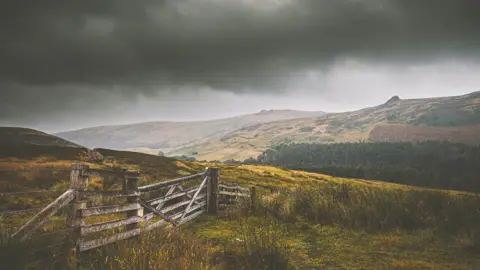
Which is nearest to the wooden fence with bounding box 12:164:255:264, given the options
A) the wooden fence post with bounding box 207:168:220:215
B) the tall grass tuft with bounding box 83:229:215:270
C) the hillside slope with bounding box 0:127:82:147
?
the tall grass tuft with bounding box 83:229:215:270

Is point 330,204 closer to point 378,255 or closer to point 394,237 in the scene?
point 394,237

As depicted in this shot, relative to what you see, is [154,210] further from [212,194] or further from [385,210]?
[385,210]

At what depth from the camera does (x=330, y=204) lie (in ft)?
33.7

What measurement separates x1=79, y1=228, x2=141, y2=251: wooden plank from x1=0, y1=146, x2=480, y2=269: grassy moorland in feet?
0.42

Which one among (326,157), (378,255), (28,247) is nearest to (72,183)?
(28,247)

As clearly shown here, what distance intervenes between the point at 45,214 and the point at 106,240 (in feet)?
3.95

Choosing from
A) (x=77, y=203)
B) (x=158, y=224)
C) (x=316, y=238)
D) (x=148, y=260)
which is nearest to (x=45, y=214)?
(x=77, y=203)

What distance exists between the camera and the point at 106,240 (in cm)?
591

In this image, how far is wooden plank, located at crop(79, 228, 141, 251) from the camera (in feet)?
17.9

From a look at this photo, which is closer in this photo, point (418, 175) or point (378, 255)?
point (378, 255)

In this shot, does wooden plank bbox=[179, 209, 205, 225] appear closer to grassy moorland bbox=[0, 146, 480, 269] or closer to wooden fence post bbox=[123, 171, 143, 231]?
grassy moorland bbox=[0, 146, 480, 269]

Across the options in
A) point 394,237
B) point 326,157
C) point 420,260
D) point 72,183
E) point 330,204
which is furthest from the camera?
point 326,157

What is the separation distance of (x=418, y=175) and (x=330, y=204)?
101m

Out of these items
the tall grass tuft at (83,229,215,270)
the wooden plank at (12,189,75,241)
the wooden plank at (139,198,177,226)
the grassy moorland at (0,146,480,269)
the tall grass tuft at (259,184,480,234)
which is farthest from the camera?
the tall grass tuft at (259,184,480,234)
